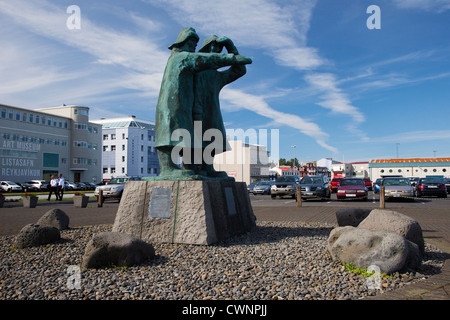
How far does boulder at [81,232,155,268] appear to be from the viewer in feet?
14.8

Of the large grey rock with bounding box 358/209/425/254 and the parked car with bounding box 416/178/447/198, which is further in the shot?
the parked car with bounding box 416/178/447/198

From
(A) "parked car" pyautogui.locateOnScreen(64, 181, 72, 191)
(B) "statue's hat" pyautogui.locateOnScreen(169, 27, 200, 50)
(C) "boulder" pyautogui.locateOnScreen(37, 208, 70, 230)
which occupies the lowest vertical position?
(A) "parked car" pyautogui.locateOnScreen(64, 181, 72, 191)

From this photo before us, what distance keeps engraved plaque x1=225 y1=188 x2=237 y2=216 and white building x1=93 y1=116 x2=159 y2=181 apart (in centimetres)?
7103

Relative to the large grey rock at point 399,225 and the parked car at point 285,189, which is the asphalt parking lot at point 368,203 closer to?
A: the parked car at point 285,189

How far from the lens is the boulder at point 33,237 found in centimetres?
595

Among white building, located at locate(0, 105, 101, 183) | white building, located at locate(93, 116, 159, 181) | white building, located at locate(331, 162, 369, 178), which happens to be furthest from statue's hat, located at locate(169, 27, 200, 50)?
white building, located at locate(331, 162, 369, 178)

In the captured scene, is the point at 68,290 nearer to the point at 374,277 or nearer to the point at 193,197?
the point at 193,197

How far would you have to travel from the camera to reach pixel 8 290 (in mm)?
3752

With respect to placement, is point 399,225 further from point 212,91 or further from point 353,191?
point 353,191

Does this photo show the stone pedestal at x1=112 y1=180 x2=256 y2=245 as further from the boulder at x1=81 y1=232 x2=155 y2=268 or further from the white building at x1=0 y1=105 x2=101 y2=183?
the white building at x1=0 y1=105 x2=101 y2=183

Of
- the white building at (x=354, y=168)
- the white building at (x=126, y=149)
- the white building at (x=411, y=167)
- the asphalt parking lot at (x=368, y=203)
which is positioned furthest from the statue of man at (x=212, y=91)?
the white building at (x=354, y=168)

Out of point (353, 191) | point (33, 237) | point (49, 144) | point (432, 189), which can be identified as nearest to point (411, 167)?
point (432, 189)

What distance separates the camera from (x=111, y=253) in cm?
454
